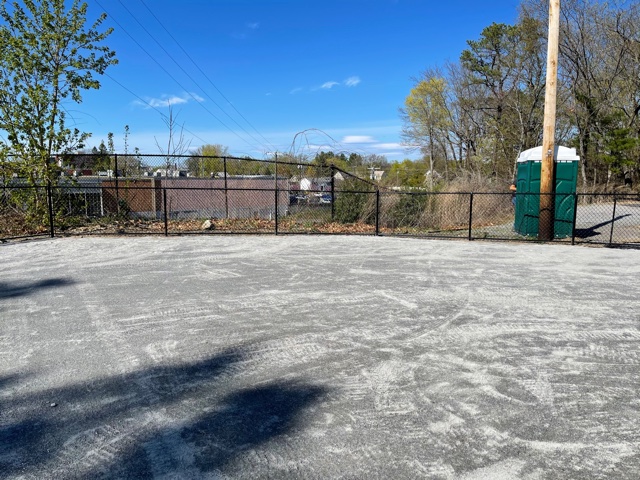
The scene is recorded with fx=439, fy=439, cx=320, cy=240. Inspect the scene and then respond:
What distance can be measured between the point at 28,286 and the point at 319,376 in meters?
5.33

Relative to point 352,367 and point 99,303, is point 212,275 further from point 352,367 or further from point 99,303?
point 352,367

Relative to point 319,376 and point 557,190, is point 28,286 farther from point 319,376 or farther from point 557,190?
point 557,190

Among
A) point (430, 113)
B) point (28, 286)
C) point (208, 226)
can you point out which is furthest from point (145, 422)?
point (430, 113)

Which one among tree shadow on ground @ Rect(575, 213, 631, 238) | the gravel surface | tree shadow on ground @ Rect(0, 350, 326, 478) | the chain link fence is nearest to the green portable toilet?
the chain link fence

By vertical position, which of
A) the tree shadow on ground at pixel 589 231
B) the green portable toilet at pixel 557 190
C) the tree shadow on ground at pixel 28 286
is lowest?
the tree shadow on ground at pixel 28 286

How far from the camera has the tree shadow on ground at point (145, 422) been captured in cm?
251

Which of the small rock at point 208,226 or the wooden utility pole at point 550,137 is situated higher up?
the wooden utility pole at point 550,137

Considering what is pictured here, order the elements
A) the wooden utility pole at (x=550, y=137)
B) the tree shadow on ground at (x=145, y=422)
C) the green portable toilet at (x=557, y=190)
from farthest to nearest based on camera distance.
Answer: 1. the green portable toilet at (x=557, y=190)
2. the wooden utility pole at (x=550, y=137)
3. the tree shadow on ground at (x=145, y=422)

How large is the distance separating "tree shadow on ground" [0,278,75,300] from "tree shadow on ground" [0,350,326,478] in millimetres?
3188

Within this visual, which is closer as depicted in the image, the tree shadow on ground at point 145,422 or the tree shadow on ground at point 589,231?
the tree shadow on ground at point 145,422

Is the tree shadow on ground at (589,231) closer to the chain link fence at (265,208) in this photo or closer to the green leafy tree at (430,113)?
the chain link fence at (265,208)

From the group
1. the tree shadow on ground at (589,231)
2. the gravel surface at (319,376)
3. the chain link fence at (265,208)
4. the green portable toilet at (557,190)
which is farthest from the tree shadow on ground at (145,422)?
the tree shadow on ground at (589,231)

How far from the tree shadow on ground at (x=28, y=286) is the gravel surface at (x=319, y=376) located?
0.05 meters

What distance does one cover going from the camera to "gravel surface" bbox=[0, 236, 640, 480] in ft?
8.47
